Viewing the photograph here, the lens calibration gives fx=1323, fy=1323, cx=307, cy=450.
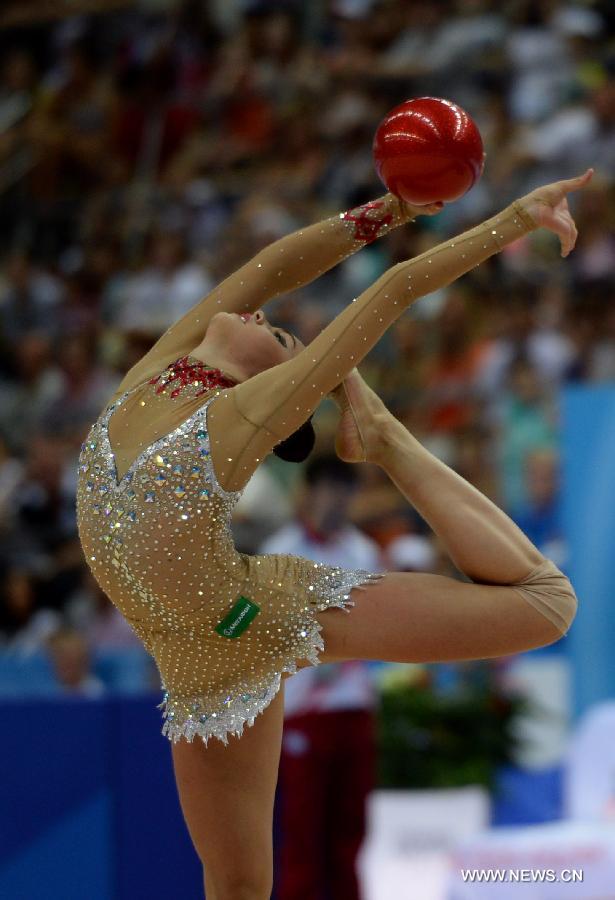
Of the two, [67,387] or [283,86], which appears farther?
[283,86]

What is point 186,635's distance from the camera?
9.12 ft

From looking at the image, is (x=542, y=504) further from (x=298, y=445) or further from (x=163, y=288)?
(x=163, y=288)

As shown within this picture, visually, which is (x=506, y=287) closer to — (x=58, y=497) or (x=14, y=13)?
(x=58, y=497)

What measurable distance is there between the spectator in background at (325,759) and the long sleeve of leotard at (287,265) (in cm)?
162

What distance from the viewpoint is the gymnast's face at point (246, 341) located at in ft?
9.64

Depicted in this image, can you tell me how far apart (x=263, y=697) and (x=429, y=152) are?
1.22 meters

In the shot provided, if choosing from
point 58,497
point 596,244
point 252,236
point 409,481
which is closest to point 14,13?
point 252,236

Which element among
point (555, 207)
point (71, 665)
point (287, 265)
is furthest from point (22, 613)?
point (555, 207)

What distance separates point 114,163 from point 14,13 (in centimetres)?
193

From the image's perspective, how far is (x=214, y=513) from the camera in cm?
271

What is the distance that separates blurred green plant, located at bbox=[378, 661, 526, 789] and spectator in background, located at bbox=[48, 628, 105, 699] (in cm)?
127

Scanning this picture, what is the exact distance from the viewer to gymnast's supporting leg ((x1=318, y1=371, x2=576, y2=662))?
276 centimetres

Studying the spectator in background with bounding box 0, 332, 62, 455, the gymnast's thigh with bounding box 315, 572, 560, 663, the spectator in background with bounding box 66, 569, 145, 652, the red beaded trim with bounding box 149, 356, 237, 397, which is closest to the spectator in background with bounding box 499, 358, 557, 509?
the spectator in background with bounding box 66, 569, 145, 652

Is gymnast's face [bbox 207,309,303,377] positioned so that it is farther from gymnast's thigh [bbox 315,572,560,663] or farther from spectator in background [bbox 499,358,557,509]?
spectator in background [bbox 499,358,557,509]
